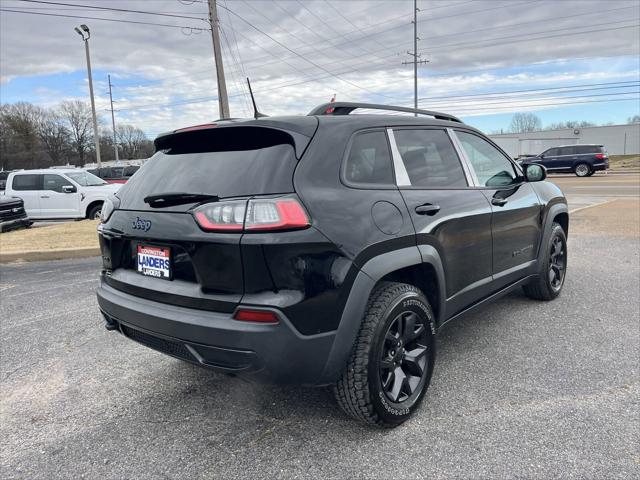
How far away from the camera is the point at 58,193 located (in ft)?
41.7

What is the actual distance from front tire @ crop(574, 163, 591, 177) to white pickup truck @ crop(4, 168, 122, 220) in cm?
2553

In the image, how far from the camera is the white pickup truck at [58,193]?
12562 millimetres

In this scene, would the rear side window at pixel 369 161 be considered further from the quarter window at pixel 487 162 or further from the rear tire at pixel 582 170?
the rear tire at pixel 582 170

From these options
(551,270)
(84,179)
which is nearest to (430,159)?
(551,270)

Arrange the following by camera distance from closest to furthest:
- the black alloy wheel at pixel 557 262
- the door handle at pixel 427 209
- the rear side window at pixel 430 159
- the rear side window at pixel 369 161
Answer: the rear side window at pixel 369 161 → the door handle at pixel 427 209 → the rear side window at pixel 430 159 → the black alloy wheel at pixel 557 262

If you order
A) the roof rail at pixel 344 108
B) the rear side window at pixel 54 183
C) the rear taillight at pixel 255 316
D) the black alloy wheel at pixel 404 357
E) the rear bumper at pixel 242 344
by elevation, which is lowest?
the black alloy wheel at pixel 404 357

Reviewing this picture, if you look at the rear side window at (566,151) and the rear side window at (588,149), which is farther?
the rear side window at (566,151)

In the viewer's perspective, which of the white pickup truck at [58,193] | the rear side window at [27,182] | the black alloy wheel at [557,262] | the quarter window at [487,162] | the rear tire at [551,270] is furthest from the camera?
the rear side window at [27,182]

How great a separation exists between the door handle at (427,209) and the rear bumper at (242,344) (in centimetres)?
100

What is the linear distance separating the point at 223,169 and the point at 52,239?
8.03 metres

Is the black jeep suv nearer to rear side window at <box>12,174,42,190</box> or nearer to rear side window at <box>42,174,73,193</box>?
rear side window at <box>42,174,73,193</box>

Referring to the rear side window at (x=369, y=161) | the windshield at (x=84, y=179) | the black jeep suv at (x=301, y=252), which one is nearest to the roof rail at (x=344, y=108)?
the black jeep suv at (x=301, y=252)

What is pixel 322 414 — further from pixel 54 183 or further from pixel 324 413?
pixel 54 183

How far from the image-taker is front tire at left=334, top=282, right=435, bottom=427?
245cm
